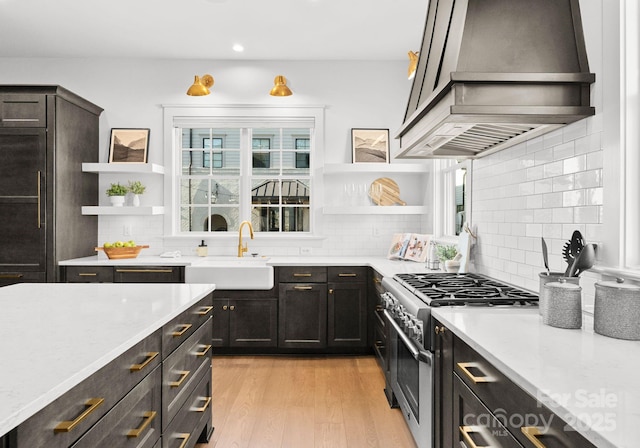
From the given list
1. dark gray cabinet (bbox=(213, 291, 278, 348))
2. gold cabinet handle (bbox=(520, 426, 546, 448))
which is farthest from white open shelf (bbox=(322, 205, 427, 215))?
gold cabinet handle (bbox=(520, 426, 546, 448))

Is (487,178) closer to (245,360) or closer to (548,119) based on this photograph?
(548,119)

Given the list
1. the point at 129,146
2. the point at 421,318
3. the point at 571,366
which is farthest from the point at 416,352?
the point at 129,146

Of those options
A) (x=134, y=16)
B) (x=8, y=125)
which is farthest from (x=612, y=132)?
(x=8, y=125)

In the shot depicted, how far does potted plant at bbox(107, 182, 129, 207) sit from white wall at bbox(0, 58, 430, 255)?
0.26 m

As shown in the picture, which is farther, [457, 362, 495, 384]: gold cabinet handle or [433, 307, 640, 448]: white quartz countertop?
[457, 362, 495, 384]: gold cabinet handle

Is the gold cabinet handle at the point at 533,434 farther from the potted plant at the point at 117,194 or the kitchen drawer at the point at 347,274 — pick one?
the potted plant at the point at 117,194

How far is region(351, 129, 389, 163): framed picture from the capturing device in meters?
4.67

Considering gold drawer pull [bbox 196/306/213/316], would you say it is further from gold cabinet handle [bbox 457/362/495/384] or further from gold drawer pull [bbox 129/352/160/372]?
gold cabinet handle [bbox 457/362/495/384]

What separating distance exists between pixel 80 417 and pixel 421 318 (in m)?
1.38

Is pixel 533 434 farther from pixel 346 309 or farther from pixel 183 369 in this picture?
pixel 346 309

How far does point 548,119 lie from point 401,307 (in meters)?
1.16

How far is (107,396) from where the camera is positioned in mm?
1320

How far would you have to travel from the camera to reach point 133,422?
1513 millimetres

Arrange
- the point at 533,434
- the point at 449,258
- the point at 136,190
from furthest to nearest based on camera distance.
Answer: the point at 136,190 → the point at 449,258 → the point at 533,434
